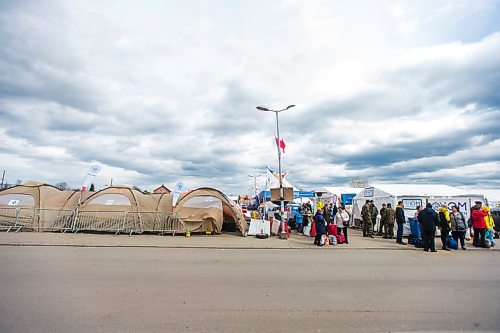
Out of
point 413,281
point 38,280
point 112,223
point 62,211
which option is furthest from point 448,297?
point 62,211

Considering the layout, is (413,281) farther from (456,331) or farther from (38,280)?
(38,280)

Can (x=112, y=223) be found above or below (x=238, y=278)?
above

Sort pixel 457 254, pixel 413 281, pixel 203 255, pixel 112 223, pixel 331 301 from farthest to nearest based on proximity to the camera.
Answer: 1. pixel 112 223
2. pixel 457 254
3. pixel 203 255
4. pixel 413 281
5. pixel 331 301

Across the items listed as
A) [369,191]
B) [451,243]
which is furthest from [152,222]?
[369,191]

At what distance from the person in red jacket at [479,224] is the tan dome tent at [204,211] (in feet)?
32.7

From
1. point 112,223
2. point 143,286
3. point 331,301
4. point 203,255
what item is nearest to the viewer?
point 331,301

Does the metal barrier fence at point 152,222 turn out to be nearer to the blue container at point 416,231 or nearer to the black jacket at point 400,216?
the black jacket at point 400,216

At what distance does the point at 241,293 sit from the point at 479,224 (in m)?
12.0

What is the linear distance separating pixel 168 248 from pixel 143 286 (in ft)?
18.1

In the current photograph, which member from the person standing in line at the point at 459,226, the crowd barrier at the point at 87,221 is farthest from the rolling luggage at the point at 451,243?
the crowd barrier at the point at 87,221

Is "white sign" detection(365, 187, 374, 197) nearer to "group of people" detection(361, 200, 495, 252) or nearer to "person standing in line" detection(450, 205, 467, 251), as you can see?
"group of people" detection(361, 200, 495, 252)

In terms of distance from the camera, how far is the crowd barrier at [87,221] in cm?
1527

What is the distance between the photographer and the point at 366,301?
564cm

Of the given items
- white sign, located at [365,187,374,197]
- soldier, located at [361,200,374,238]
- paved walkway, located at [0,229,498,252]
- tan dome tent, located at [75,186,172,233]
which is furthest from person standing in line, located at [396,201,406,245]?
tan dome tent, located at [75,186,172,233]
